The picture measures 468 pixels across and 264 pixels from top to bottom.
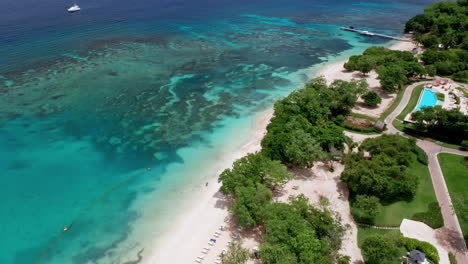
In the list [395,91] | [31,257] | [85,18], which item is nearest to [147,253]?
[31,257]

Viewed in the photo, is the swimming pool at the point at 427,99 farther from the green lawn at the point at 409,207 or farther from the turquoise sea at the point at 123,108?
the turquoise sea at the point at 123,108

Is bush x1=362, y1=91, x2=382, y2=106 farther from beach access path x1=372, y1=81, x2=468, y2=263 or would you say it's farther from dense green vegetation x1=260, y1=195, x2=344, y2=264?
dense green vegetation x1=260, y1=195, x2=344, y2=264

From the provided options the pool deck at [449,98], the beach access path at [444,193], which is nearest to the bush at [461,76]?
the pool deck at [449,98]

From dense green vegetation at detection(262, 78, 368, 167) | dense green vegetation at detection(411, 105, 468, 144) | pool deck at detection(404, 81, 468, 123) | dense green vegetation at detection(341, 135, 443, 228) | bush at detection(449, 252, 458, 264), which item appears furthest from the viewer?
pool deck at detection(404, 81, 468, 123)

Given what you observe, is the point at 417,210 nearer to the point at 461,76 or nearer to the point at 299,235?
the point at 299,235

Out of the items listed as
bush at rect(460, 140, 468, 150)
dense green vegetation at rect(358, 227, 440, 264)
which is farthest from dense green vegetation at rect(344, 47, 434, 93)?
dense green vegetation at rect(358, 227, 440, 264)

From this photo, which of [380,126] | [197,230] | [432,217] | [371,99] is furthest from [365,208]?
[371,99]
